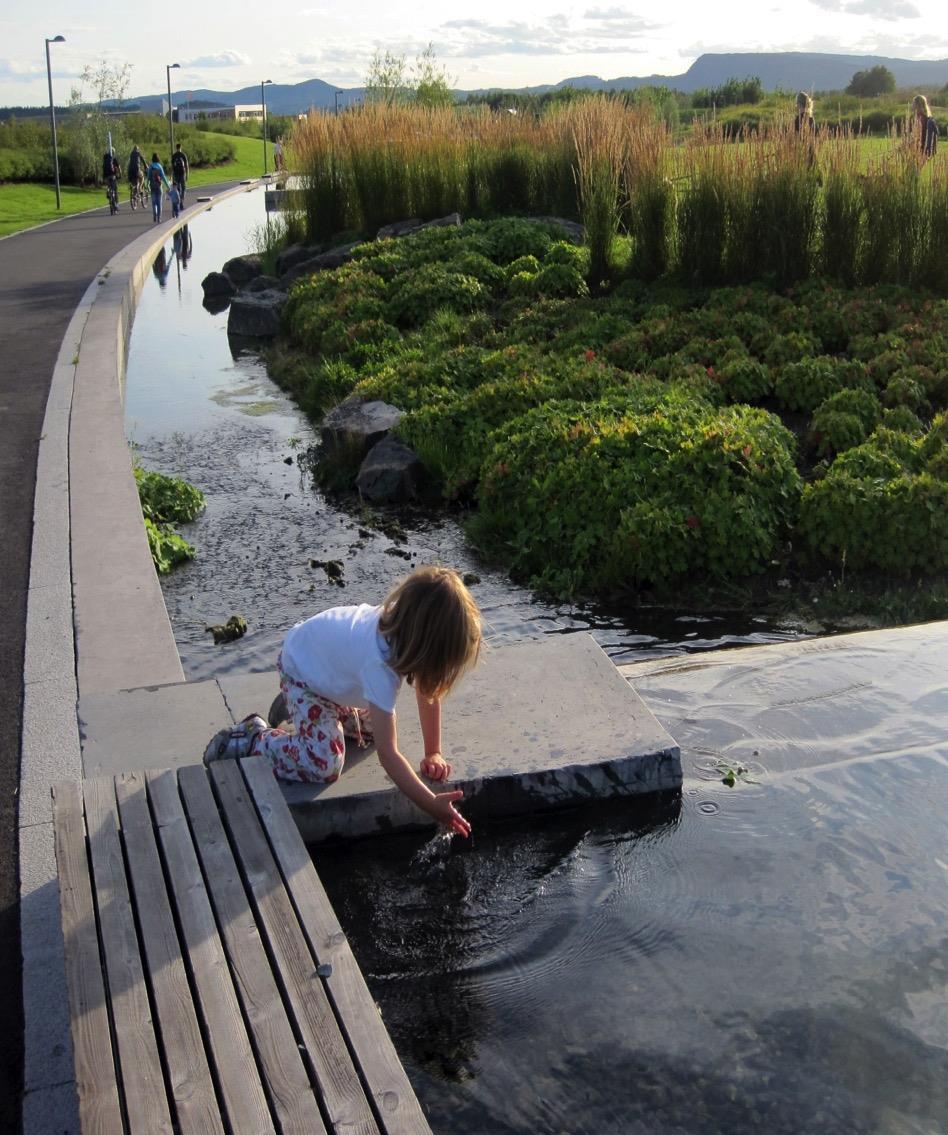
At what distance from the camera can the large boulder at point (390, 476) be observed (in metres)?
8.09

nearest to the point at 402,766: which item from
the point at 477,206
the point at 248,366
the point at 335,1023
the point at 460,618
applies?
the point at 460,618

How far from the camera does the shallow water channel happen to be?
2.94 m

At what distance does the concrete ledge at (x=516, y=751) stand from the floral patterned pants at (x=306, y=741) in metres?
0.06

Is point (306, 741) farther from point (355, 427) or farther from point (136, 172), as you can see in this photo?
point (136, 172)

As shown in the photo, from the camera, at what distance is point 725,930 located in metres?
3.47

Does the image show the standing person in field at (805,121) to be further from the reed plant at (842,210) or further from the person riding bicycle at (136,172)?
the person riding bicycle at (136,172)

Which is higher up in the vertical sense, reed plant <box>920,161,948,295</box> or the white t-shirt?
reed plant <box>920,161,948,295</box>

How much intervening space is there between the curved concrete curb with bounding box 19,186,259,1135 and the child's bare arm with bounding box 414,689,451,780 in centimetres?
116

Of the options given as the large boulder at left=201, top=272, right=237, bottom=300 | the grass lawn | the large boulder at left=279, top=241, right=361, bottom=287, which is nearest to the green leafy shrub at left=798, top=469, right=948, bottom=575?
the large boulder at left=279, top=241, right=361, bottom=287

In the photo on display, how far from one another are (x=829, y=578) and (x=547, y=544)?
1.58 m

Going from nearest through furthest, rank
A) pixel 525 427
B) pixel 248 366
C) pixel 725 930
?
pixel 725 930 < pixel 525 427 < pixel 248 366

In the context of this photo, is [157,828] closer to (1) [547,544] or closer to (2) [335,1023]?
(2) [335,1023]

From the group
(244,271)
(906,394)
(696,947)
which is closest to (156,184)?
(244,271)

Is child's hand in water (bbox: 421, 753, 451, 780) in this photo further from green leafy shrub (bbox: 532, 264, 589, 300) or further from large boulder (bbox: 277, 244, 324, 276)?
large boulder (bbox: 277, 244, 324, 276)
